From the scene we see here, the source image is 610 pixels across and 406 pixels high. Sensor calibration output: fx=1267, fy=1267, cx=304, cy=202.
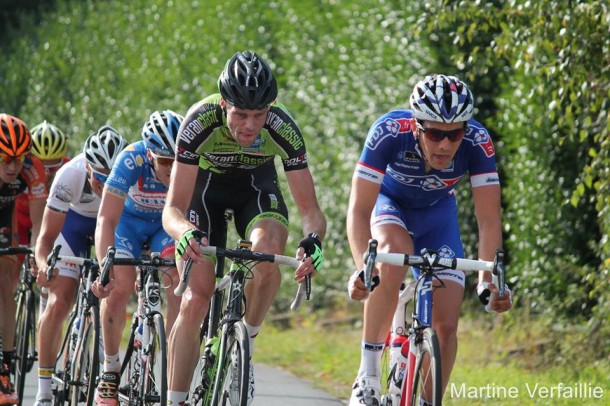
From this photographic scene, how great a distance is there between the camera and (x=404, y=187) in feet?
23.2

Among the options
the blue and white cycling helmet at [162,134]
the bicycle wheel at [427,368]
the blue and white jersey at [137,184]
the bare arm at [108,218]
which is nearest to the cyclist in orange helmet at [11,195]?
the blue and white jersey at [137,184]

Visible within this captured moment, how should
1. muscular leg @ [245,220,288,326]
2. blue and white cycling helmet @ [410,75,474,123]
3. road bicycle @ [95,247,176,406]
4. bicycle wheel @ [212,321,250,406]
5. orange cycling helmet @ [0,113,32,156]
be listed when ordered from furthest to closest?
orange cycling helmet @ [0,113,32,156] < road bicycle @ [95,247,176,406] < muscular leg @ [245,220,288,326] < blue and white cycling helmet @ [410,75,474,123] < bicycle wheel @ [212,321,250,406]

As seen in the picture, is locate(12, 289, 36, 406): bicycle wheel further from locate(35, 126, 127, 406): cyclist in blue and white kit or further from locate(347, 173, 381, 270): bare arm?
locate(347, 173, 381, 270): bare arm

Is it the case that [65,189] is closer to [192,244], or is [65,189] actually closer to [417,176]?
[192,244]

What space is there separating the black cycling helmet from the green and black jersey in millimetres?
268

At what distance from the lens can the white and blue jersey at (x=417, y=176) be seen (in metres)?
6.74

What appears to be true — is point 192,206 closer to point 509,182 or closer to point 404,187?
point 404,187

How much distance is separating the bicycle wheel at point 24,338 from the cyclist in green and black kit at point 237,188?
300cm

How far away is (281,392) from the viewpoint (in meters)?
10.5

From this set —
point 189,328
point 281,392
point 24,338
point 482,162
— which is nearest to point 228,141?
point 189,328

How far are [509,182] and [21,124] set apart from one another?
5.39 m

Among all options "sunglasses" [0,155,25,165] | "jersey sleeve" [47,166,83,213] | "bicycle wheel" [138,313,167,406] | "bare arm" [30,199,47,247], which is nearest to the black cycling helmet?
"bicycle wheel" [138,313,167,406]

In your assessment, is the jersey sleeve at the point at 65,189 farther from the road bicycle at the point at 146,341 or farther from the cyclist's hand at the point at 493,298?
the cyclist's hand at the point at 493,298

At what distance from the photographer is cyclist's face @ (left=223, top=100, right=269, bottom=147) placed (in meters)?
6.65
